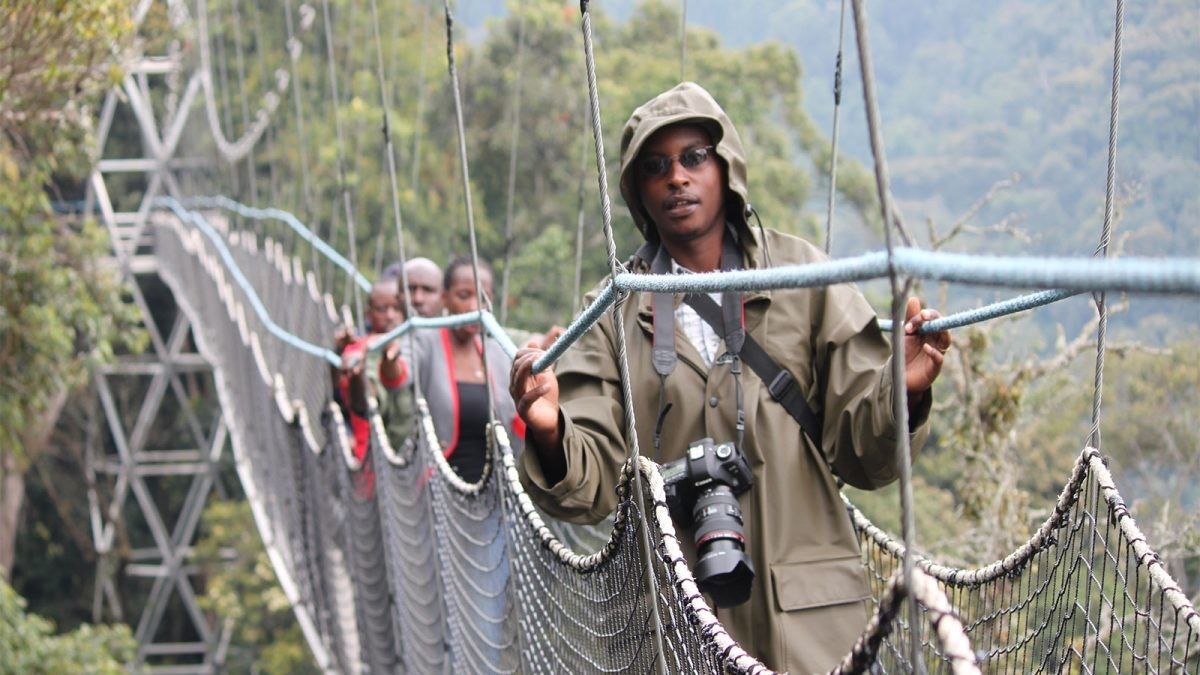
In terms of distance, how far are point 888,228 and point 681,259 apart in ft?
2.98

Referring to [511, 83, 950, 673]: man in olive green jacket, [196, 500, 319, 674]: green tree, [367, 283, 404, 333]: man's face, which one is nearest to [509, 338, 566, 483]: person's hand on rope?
[511, 83, 950, 673]: man in olive green jacket

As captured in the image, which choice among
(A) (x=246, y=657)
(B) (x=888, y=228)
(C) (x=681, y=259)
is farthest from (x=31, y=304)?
(A) (x=246, y=657)

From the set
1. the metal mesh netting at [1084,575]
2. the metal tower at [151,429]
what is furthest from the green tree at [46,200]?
the metal tower at [151,429]

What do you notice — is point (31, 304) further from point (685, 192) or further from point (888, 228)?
point (888, 228)

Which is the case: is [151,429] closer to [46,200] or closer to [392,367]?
[46,200]

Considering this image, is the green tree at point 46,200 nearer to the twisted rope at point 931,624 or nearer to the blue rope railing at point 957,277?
the blue rope railing at point 957,277

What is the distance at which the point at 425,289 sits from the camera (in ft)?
11.1

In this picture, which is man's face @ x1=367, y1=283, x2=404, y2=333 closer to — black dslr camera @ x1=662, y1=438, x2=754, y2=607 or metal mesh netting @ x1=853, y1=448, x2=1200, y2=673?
black dslr camera @ x1=662, y1=438, x2=754, y2=607

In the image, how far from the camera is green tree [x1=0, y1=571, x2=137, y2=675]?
17.4 feet

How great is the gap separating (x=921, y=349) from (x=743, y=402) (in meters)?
0.23

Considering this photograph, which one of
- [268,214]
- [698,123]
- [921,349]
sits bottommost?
[921,349]

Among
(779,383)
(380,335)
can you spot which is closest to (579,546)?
(380,335)

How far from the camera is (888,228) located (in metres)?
0.82

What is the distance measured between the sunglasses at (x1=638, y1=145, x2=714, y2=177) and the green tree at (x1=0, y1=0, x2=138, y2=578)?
2246mm
